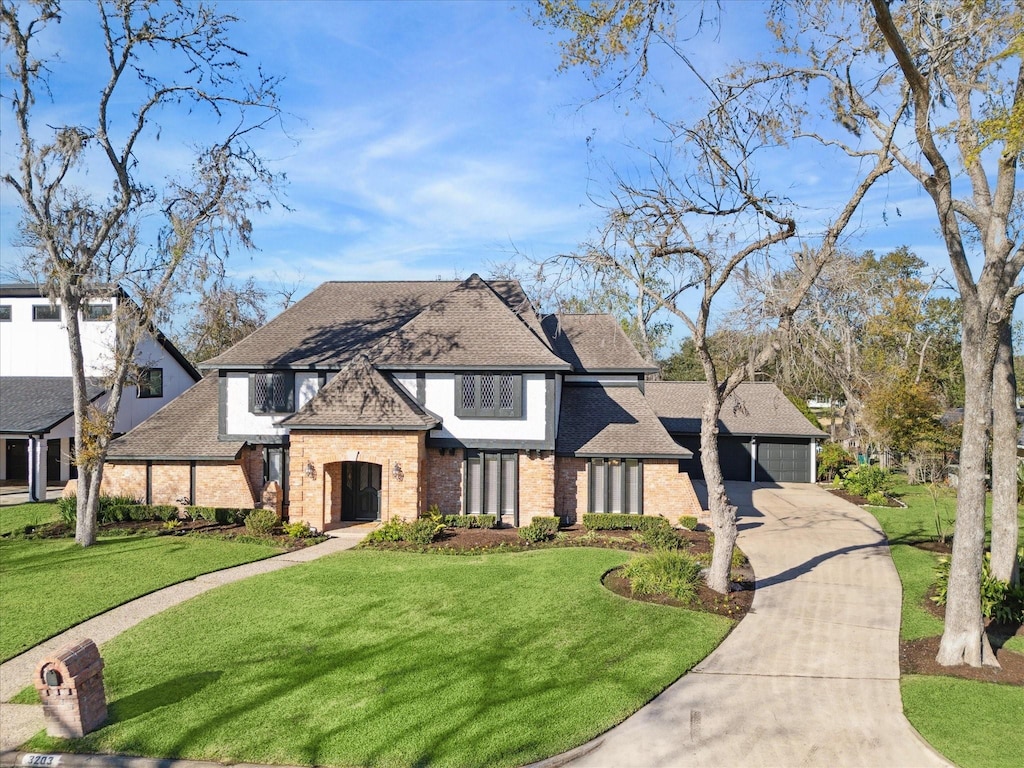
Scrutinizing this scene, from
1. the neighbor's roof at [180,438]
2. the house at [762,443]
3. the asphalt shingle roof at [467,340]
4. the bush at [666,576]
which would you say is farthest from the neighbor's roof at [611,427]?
the neighbor's roof at [180,438]

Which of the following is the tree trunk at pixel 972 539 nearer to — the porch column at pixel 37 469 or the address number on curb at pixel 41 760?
the address number on curb at pixel 41 760

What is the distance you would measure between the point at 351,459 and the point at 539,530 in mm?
5441

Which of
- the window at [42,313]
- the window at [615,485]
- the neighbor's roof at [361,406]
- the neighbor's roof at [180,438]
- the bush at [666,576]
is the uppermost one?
the window at [42,313]

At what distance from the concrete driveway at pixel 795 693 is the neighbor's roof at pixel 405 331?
871cm

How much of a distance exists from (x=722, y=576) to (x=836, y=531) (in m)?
8.72

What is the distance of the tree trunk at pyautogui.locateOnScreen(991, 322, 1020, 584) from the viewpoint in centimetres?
1151

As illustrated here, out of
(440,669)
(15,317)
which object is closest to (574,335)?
(440,669)

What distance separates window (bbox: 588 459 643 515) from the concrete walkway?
6.79 m

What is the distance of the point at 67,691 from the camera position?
7.46 meters

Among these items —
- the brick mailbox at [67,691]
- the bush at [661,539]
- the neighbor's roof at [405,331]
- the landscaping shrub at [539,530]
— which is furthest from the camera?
the neighbor's roof at [405,331]

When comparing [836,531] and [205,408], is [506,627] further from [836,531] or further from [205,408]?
[205,408]

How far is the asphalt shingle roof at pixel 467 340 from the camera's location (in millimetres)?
18969

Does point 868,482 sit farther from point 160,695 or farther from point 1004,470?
point 160,695

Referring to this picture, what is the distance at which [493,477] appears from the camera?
63.5 ft
